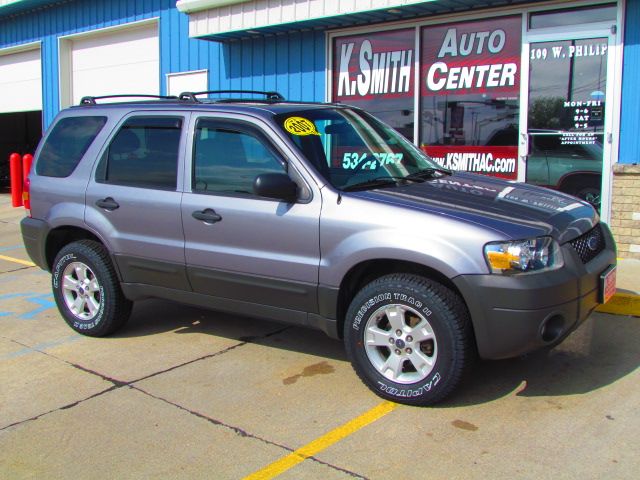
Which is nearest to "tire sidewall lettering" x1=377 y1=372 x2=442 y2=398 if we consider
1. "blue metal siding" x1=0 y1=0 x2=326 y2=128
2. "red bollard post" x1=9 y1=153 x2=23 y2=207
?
"blue metal siding" x1=0 y1=0 x2=326 y2=128

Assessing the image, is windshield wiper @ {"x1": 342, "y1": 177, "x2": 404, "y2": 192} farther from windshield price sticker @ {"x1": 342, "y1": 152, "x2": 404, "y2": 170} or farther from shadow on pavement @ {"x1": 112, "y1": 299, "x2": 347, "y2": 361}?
shadow on pavement @ {"x1": 112, "y1": 299, "x2": 347, "y2": 361}

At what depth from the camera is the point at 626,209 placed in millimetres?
7332

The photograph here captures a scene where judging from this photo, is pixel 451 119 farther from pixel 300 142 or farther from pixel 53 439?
pixel 53 439

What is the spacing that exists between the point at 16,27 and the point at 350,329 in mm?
15094

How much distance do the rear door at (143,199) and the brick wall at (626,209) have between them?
4.93m

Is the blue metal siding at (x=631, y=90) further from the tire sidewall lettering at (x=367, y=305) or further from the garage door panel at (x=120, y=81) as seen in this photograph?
the garage door panel at (x=120, y=81)

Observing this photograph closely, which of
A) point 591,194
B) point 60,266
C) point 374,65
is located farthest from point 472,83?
point 60,266

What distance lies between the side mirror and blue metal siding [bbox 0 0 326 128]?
6.30m

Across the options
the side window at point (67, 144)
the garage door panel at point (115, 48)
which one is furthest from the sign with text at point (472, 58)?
the garage door panel at point (115, 48)

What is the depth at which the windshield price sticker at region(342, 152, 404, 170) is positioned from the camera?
4.51 meters

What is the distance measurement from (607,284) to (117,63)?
39.6 ft

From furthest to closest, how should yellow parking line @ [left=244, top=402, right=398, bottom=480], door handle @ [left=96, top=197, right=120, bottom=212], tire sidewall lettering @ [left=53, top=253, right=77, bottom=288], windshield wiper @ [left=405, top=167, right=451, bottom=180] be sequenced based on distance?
tire sidewall lettering @ [left=53, top=253, right=77, bottom=288] → door handle @ [left=96, top=197, right=120, bottom=212] → windshield wiper @ [left=405, top=167, right=451, bottom=180] → yellow parking line @ [left=244, top=402, right=398, bottom=480]

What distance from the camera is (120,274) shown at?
5.18 metres

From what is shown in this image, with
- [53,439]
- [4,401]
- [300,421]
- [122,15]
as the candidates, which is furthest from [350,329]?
[122,15]
